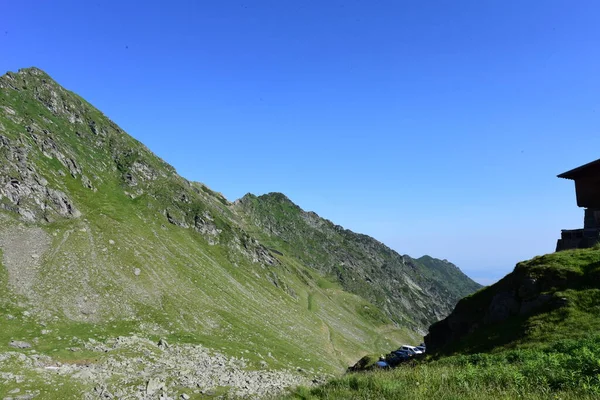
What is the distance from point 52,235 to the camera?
79438mm

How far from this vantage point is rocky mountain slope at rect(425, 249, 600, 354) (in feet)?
74.3

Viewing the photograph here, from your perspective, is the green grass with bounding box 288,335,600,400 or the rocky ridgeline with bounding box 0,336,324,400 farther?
the rocky ridgeline with bounding box 0,336,324,400

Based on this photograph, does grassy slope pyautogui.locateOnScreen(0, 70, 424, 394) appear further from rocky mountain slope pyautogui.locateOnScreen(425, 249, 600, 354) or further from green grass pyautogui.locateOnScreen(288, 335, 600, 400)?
rocky mountain slope pyautogui.locateOnScreen(425, 249, 600, 354)

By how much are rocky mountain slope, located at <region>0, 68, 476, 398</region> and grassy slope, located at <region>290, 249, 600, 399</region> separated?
121 feet

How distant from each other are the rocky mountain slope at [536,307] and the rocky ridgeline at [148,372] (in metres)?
17.0

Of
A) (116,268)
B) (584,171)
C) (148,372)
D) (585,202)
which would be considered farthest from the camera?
(116,268)

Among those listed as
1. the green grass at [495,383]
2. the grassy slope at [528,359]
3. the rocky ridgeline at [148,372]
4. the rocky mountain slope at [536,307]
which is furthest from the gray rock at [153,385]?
the green grass at [495,383]

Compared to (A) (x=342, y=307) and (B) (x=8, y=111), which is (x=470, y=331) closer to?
(B) (x=8, y=111)

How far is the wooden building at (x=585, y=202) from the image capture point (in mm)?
36531

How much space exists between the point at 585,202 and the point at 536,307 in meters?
19.6

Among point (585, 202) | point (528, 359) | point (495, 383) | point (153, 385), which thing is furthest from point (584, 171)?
point (153, 385)

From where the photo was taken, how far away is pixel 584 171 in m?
38.8

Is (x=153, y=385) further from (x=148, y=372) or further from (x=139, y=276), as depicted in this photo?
(x=139, y=276)

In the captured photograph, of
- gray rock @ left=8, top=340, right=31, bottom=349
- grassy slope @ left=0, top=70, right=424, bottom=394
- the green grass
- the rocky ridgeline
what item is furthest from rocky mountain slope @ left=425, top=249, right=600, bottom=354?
gray rock @ left=8, top=340, right=31, bottom=349
